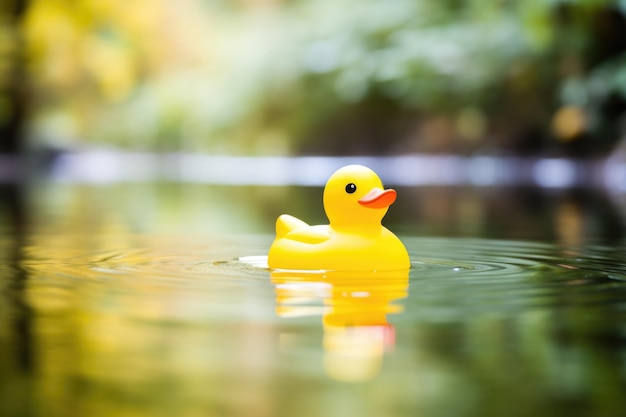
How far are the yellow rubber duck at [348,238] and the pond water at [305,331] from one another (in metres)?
0.10

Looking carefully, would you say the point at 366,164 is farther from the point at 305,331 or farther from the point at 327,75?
the point at 305,331

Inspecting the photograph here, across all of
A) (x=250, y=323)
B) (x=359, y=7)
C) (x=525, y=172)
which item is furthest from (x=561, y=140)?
(x=250, y=323)

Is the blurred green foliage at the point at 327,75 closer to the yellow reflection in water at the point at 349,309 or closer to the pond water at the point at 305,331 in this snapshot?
the pond water at the point at 305,331

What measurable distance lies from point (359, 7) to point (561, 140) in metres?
6.49

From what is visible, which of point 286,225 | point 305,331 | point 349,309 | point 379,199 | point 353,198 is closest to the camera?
point 305,331

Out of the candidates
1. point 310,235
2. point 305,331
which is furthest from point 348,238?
point 305,331

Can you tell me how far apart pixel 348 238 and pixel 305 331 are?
4.01ft

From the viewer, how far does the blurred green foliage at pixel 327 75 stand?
17.0 metres

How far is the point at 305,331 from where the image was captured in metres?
2.63

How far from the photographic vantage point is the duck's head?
3842 millimetres

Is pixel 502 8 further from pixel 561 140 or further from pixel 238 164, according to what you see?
pixel 238 164

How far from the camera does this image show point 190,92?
2548 centimetres

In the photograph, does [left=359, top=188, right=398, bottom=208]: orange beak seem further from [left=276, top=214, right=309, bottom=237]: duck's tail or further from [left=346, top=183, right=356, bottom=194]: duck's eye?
[left=276, top=214, right=309, bottom=237]: duck's tail

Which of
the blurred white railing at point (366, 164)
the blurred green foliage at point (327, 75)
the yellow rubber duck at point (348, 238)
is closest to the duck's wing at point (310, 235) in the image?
the yellow rubber duck at point (348, 238)
